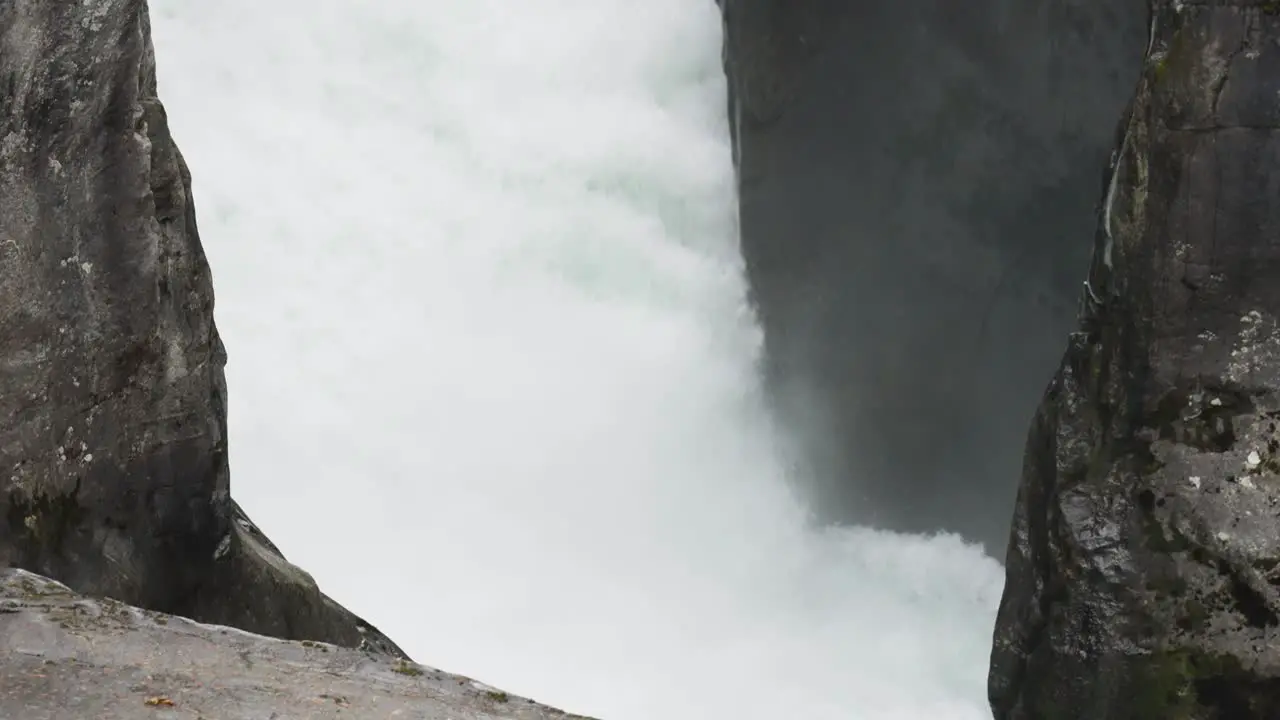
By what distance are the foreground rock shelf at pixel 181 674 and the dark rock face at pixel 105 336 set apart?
67 centimetres

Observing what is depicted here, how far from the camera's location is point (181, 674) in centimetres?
505

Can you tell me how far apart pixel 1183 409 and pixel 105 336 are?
474 cm

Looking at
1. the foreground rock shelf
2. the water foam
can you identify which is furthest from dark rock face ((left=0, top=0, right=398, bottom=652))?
the water foam

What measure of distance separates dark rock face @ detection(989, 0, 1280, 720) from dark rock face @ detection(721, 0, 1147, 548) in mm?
8450

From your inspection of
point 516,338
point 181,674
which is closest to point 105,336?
point 181,674

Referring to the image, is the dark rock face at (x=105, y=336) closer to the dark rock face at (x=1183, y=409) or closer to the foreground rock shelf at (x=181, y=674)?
the foreground rock shelf at (x=181, y=674)

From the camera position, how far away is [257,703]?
4.89 m

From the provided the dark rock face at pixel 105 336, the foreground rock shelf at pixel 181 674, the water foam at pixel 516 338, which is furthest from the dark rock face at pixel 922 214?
the foreground rock shelf at pixel 181 674

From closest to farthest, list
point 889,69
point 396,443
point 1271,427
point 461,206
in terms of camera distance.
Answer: point 1271,427
point 889,69
point 396,443
point 461,206

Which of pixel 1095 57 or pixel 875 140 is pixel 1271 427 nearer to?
pixel 1095 57

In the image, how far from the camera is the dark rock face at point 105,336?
6.02 m

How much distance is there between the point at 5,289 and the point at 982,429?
12798 millimetres

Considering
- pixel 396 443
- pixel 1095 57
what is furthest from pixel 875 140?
pixel 396 443

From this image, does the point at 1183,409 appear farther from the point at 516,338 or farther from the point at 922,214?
the point at 516,338
